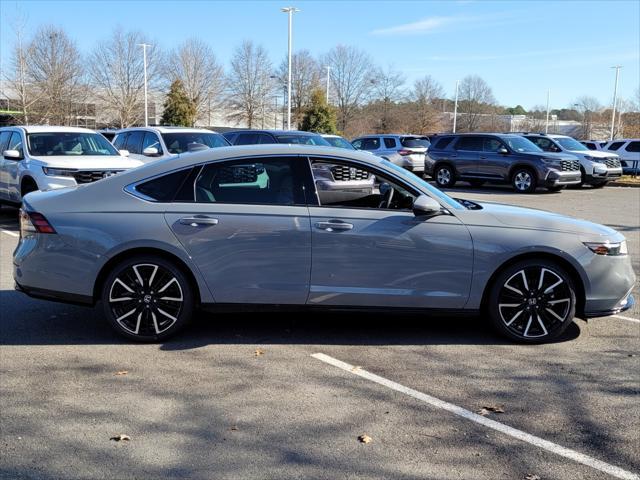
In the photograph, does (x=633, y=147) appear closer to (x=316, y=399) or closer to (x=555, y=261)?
(x=555, y=261)

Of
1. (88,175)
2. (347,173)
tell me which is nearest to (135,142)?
(88,175)

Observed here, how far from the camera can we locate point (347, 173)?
5168 mm

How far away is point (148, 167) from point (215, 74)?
206 feet

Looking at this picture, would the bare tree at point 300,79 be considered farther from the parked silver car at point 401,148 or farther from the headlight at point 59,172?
the headlight at point 59,172

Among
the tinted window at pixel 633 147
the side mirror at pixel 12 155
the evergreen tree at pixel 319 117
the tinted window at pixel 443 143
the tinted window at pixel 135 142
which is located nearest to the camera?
the side mirror at pixel 12 155

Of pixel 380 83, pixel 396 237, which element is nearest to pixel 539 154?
pixel 396 237

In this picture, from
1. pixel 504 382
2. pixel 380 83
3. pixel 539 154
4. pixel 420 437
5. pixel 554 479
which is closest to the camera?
pixel 554 479

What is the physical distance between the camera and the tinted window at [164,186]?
200 inches

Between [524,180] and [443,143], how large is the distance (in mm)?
3336

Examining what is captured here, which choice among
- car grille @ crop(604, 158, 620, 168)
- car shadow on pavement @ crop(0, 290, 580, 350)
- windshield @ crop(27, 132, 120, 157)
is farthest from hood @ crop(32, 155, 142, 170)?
car grille @ crop(604, 158, 620, 168)

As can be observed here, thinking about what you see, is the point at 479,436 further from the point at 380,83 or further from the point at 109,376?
Result: the point at 380,83

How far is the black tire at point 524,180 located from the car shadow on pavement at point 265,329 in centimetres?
1436

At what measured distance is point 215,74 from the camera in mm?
64938

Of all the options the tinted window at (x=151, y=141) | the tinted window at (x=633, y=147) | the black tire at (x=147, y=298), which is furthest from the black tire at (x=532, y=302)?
the tinted window at (x=633, y=147)
